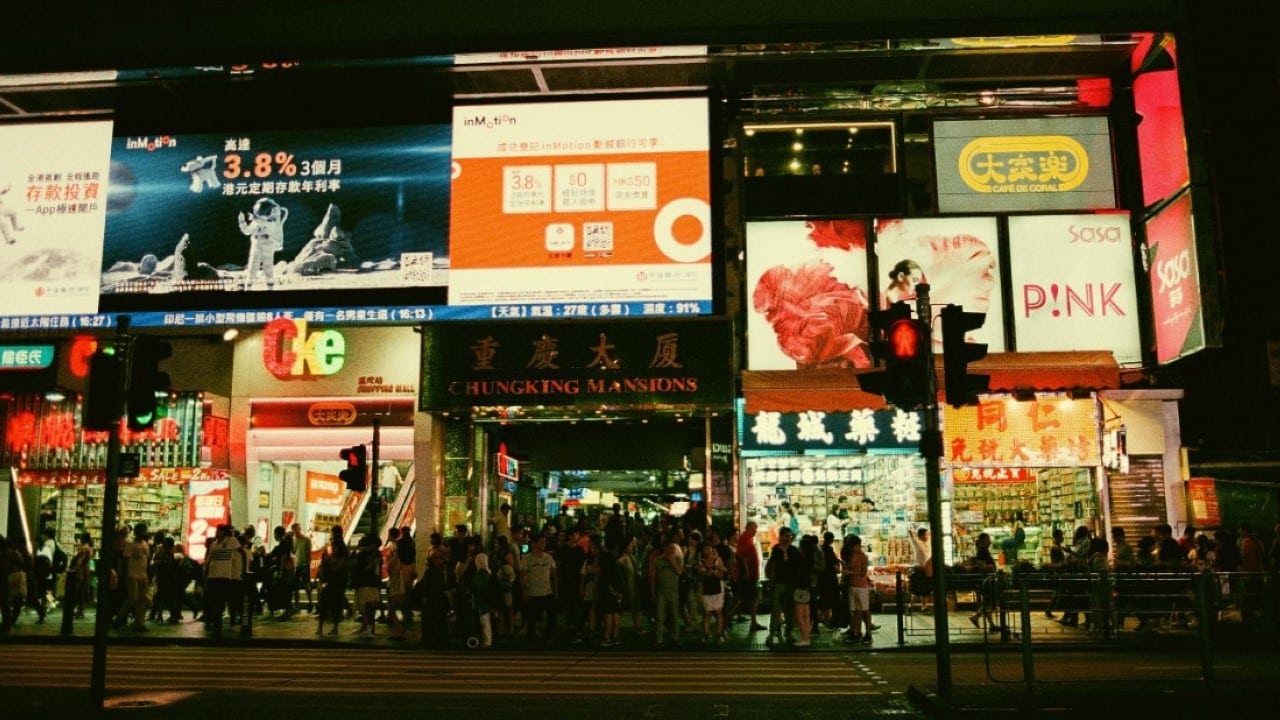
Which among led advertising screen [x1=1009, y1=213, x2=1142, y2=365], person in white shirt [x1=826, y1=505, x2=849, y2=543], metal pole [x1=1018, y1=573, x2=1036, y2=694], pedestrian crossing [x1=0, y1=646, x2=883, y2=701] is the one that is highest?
led advertising screen [x1=1009, y1=213, x2=1142, y2=365]

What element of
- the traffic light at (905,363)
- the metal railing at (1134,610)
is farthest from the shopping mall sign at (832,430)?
the traffic light at (905,363)

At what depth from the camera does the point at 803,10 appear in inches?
762

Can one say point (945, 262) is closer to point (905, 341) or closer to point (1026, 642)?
point (905, 341)

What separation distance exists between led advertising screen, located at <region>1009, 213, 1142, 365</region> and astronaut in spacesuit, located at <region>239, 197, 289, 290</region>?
14.9 metres

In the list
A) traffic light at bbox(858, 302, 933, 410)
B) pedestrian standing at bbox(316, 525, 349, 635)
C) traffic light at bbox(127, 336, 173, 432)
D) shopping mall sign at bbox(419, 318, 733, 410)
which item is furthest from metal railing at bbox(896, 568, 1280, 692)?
pedestrian standing at bbox(316, 525, 349, 635)

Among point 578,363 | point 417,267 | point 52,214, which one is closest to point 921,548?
point 578,363

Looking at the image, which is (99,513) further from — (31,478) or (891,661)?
(891,661)

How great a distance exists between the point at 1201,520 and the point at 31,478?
24.6 meters

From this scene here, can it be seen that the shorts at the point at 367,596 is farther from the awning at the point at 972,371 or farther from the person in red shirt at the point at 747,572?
the awning at the point at 972,371

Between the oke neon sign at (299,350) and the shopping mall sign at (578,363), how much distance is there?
212 cm

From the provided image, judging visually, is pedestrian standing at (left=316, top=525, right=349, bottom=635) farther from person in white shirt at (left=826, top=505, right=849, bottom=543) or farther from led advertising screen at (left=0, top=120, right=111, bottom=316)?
person in white shirt at (left=826, top=505, right=849, bottom=543)

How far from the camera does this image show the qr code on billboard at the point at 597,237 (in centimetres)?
1980

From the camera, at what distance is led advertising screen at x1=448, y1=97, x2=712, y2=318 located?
771 inches

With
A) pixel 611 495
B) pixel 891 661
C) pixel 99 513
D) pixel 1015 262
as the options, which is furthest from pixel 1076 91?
pixel 99 513
